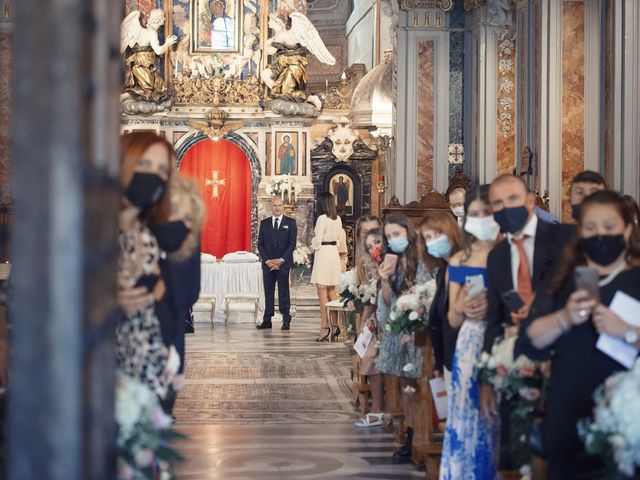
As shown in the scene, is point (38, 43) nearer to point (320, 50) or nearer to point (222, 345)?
point (222, 345)

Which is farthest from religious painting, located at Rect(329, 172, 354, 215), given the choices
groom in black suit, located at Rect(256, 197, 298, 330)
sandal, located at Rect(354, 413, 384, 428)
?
sandal, located at Rect(354, 413, 384, 428)

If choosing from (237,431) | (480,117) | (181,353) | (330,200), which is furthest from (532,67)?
(181,353)

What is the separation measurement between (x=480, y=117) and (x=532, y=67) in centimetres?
194

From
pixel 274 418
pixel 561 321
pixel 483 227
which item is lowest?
pixel 274 418

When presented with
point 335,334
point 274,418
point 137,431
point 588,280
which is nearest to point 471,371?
point 588,280

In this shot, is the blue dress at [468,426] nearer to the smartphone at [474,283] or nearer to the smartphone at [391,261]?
the smartphone at [474,283]

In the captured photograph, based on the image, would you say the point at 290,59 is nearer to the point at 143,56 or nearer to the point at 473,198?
the point at 143,56

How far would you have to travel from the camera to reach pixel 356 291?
962 cm

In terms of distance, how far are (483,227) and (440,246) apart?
0.71m

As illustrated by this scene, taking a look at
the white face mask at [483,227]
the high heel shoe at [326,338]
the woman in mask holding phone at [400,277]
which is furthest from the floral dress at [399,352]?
the high heel shoe at [326,338]

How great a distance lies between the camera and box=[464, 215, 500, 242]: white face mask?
5.53m

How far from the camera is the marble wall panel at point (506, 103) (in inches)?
597

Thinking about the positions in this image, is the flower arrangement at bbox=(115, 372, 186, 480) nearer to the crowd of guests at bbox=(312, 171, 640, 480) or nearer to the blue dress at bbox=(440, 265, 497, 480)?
the crowd of guests at bbox=(312, 171, 640, 480)

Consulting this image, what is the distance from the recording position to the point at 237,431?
27.8ft
